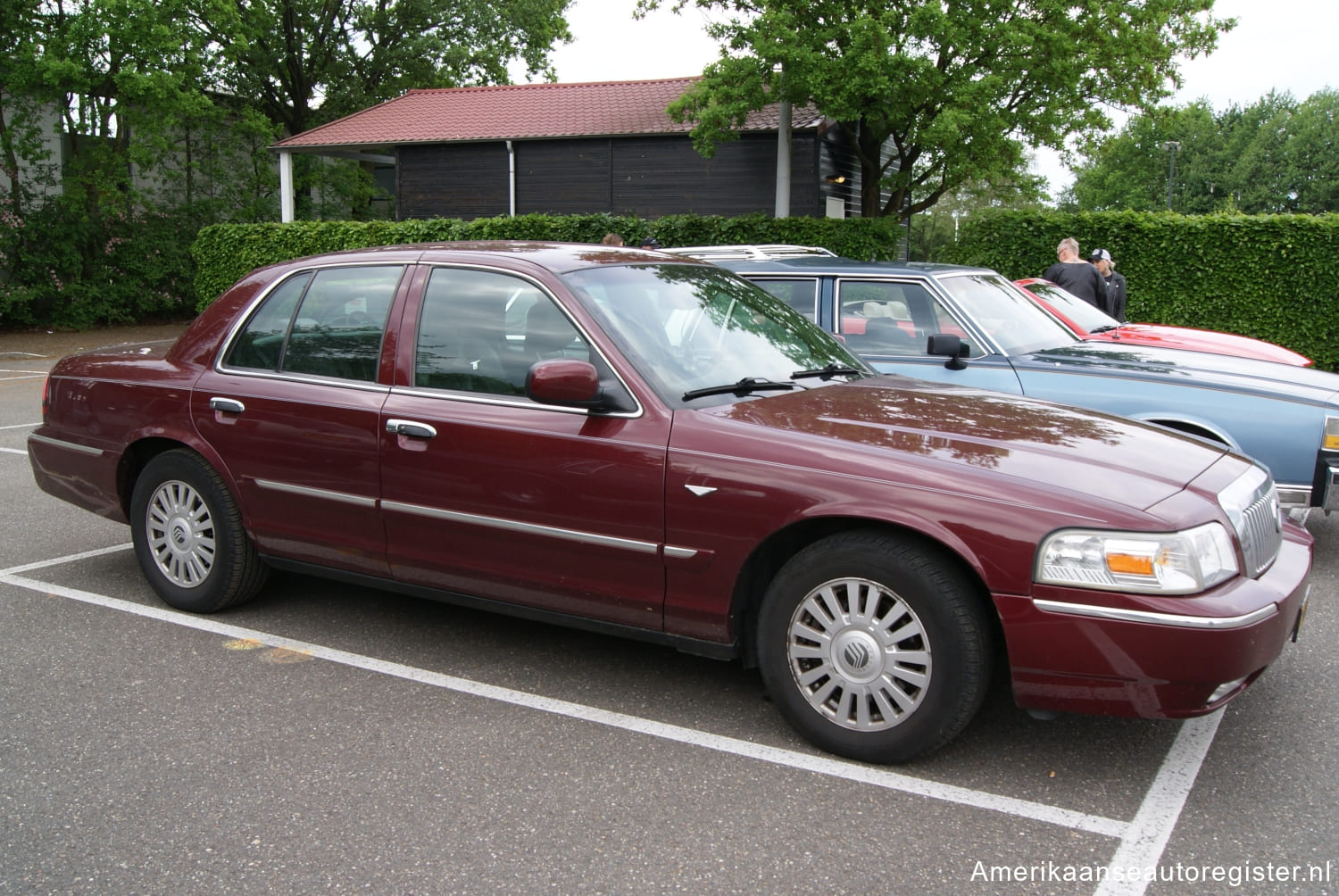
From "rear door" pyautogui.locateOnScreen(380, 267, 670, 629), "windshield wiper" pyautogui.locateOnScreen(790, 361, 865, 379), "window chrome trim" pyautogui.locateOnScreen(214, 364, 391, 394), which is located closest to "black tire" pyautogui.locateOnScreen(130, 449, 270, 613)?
"window chrome trim" pyautogui.locateOnScreen(214, 364, 391, 394)

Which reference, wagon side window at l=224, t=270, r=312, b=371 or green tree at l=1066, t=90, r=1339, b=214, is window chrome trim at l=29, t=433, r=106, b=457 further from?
green tree at l=1066, t=90, r=1339, b=214

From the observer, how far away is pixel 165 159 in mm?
26141

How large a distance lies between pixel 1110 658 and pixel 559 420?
2.01 m

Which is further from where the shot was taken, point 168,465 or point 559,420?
point 168,465

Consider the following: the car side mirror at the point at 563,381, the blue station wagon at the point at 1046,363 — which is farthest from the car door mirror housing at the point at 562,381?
the blue station wagon at the point at 1046,363

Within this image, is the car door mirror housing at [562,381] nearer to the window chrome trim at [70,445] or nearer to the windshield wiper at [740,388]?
the windshield wiper at [740,388]

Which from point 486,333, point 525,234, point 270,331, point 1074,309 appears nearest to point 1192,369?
point 1074,309

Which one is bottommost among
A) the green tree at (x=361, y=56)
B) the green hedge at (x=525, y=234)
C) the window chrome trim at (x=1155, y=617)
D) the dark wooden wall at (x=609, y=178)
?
the window chrome trim at (x=1155, y=617)

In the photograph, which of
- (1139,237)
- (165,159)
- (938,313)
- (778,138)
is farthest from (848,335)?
(165,159)

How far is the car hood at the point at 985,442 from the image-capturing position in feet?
10.8

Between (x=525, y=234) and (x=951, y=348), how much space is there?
1284cm

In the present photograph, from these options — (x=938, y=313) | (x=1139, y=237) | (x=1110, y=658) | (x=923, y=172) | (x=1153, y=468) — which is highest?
(x=923, y=172)

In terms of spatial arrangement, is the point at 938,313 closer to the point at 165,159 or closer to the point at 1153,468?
the point at 1153,468

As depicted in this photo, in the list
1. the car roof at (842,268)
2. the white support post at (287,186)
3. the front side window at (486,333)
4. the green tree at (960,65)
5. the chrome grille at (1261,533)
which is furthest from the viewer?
the white support post at (287,186)
